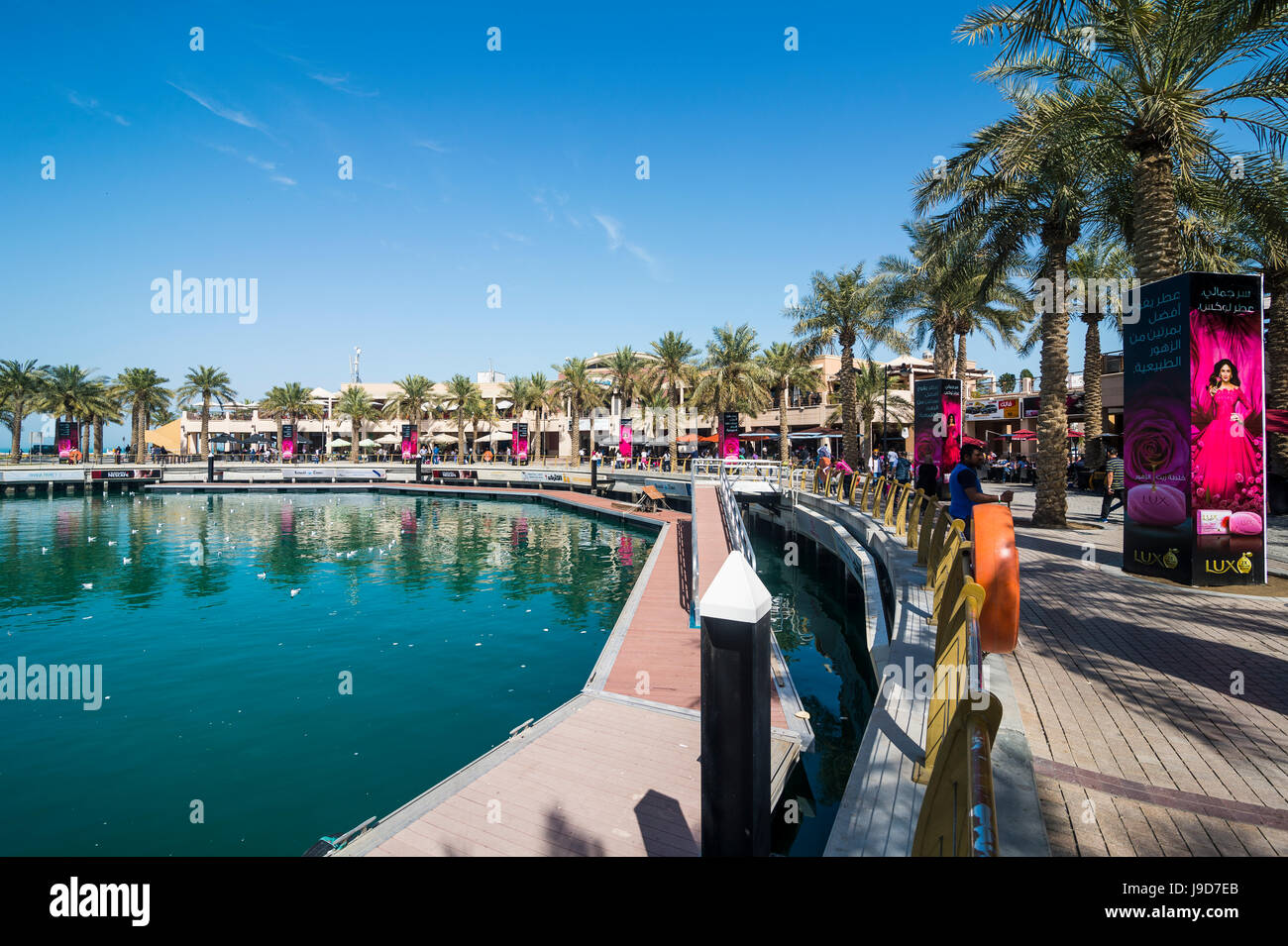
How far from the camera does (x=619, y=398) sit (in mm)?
60406

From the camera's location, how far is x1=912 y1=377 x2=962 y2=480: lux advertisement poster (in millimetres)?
20500

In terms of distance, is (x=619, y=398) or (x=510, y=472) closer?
(x=510, y=472)

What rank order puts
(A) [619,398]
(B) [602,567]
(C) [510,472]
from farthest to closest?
(A) [619,398], (C) [510,472], (B) [602,567]

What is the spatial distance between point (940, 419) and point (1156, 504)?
34.6 feet

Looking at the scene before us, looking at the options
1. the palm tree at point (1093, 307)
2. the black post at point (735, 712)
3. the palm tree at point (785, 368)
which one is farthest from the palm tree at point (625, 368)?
the black post at point (735, 712)

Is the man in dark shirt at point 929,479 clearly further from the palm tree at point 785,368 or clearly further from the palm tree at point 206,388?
the palm tree at point 206,388

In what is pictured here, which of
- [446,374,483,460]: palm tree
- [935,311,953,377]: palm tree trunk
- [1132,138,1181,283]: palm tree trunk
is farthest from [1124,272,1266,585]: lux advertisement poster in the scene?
[446,374,483,460]: palm tree

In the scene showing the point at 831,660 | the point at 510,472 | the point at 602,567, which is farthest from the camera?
the point at 510,472

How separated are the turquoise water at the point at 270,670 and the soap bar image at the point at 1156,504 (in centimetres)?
1007

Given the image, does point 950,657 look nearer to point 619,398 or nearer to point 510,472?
point 510,472

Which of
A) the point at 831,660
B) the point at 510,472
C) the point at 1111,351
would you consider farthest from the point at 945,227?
the point at 510,472

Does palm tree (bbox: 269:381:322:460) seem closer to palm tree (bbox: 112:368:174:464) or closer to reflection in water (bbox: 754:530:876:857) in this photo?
palm tree (bbox: 112:368:174:464)

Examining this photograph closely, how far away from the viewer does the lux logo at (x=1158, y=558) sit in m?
10.1

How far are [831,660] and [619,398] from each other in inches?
1902
